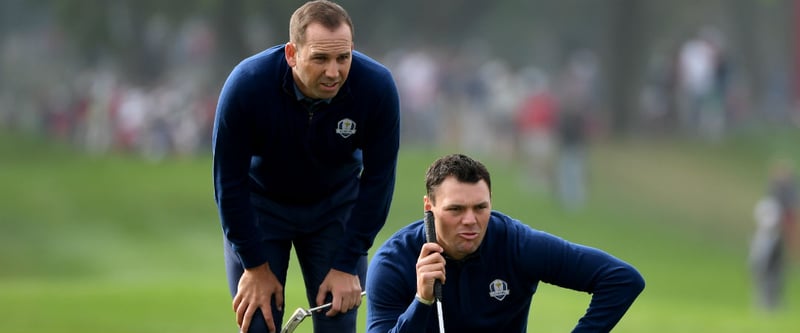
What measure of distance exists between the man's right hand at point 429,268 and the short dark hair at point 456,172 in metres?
0.28

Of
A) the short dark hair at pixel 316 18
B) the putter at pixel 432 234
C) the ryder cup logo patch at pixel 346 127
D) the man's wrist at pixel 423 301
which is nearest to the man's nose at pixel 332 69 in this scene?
the short dark hair at pixel 316 18

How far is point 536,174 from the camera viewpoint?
35.5 metres

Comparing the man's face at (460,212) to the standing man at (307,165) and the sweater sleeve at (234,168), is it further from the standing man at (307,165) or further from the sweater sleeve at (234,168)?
the sweater sleeve at (234,168)

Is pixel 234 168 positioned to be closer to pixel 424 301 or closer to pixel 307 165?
pixel 307 165

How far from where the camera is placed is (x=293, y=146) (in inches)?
280

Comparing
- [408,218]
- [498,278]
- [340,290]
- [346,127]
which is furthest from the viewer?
[408,218]

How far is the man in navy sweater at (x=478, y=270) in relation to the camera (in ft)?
22.0

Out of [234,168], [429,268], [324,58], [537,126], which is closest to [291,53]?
[324,58]

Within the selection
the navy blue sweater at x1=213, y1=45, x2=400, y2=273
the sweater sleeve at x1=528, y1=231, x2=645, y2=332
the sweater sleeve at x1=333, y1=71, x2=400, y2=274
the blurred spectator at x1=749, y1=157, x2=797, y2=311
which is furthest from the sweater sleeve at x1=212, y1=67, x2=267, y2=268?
the blurred spectator at x1=749, y1=157, x2=797, y2=311

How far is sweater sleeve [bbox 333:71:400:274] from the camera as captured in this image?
278 inches

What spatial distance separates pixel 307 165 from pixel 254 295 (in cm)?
66

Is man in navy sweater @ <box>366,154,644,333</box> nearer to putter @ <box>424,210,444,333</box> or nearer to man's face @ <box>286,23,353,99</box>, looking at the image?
putter @ <box>424,210,444,333</box>

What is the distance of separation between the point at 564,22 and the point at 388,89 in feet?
100

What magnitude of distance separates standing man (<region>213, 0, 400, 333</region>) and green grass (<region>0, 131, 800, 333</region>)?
1718cm
